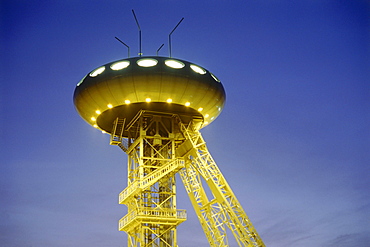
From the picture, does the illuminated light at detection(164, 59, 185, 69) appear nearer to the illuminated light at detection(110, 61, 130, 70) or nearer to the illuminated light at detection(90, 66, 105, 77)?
the illuminated light at detection(110, 61, 130, 70)

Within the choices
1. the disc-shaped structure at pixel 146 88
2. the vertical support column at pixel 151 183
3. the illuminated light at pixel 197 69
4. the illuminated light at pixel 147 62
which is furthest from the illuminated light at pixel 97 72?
the illuminated light at pixel 197 69

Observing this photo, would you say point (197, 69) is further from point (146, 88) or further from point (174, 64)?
point (146, 88)

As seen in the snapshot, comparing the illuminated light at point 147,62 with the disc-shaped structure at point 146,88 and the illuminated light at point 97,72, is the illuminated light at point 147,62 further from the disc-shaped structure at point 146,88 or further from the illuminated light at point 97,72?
the illuminated light at point 97,72

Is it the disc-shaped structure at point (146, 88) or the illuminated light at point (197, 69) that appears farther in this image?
the illuminated light at point (197, 69)

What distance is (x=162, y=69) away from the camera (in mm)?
29109

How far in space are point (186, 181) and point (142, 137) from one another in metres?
7.15

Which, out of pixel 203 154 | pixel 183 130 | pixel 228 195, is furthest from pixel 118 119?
pixel 228 195

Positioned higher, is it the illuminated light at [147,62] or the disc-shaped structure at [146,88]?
the illuminated light at [147,62]

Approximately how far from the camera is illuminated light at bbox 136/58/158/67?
96.2 ft

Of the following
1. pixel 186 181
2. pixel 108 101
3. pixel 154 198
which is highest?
pixel 108 101

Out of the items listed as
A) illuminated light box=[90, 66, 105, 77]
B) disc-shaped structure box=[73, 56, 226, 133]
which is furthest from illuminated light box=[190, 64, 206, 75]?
illuminated light box=[90, 66, 105, 77]

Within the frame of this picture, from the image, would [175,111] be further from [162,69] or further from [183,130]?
[162,69]

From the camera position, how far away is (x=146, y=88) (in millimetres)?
29156

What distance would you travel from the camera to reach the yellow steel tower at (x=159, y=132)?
96.2 feet
